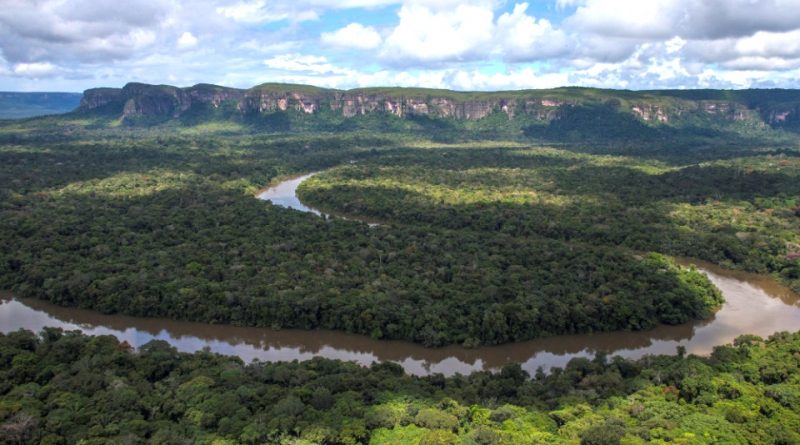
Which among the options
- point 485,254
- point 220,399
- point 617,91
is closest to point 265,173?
point 485,254

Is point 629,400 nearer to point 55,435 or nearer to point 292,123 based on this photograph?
point 55,435

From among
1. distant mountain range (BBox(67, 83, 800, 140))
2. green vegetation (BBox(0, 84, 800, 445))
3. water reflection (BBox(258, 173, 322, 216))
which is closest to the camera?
green vegetation (BBox(0, 84, 800, 445))

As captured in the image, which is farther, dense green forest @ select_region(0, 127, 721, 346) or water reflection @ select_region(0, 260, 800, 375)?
dense green forest @ select_region(0, 127, 721, 346)

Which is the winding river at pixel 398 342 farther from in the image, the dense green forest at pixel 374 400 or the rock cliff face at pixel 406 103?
the rock cliff face at pixel 406 103

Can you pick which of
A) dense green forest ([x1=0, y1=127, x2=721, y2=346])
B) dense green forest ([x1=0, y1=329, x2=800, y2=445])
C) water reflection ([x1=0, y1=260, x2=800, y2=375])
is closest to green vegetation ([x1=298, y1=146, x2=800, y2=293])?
dense green forest ([x1=0, y1=127, x2=721, y2=346])

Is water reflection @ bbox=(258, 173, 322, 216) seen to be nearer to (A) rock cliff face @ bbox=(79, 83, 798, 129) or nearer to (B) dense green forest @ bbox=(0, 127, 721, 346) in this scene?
(B) dense green forest @ bbox=(0, 127, 721, 346)
